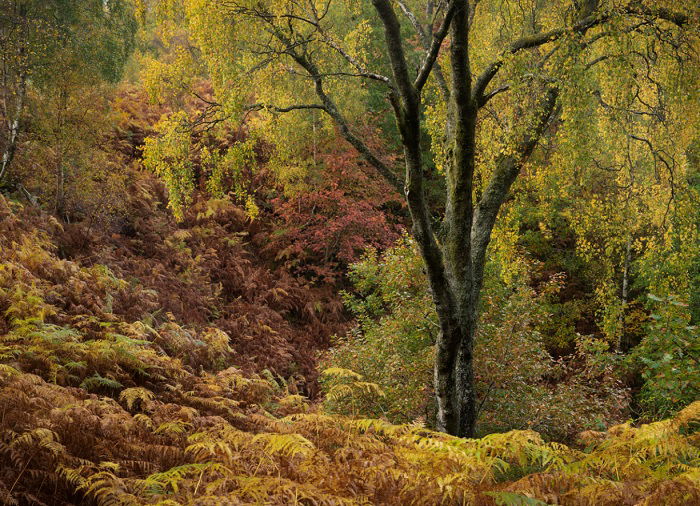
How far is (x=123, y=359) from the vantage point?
571 centimetres

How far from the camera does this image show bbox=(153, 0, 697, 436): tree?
4902mm

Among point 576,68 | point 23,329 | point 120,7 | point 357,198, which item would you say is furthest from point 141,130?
point 576,68

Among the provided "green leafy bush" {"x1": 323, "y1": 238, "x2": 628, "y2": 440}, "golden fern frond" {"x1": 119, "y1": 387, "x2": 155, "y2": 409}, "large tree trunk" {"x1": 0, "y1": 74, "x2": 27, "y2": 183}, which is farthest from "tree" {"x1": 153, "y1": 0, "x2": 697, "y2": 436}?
"large tree trunk" {"x1": 0, "y1": 74, "x2": 27, "y2": 183}

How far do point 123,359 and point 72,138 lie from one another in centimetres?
536

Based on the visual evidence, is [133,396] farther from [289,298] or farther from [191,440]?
[289,298]

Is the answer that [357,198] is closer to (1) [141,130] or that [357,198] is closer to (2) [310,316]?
(2) [310,316]

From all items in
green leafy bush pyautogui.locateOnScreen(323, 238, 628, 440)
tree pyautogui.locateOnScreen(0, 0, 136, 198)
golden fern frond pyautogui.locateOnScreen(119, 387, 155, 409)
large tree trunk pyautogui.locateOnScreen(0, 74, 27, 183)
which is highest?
tree pyautogui.locateOnScreen(0, 0, 136, 198)

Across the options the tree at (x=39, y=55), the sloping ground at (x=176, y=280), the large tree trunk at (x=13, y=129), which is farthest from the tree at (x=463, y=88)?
the large tree trunk at (x=13, y=129)

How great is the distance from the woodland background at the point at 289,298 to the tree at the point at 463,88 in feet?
0.34

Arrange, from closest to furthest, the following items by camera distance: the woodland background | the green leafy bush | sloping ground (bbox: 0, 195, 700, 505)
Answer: sloping ground (bbox: 0, 195, 700, 505) < the woodland background < the green leafy bush

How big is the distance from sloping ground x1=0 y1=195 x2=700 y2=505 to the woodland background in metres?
0.02

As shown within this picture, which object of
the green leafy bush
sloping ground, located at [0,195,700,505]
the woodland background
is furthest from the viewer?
the green leafy bush

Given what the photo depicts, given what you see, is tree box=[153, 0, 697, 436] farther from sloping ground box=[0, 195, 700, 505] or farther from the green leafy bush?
sloping ground box=[0, 195, 700, 505]

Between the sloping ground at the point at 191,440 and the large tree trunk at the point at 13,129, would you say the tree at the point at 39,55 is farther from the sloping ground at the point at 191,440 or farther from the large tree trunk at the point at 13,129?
the sloping ground at the point at 191,440
